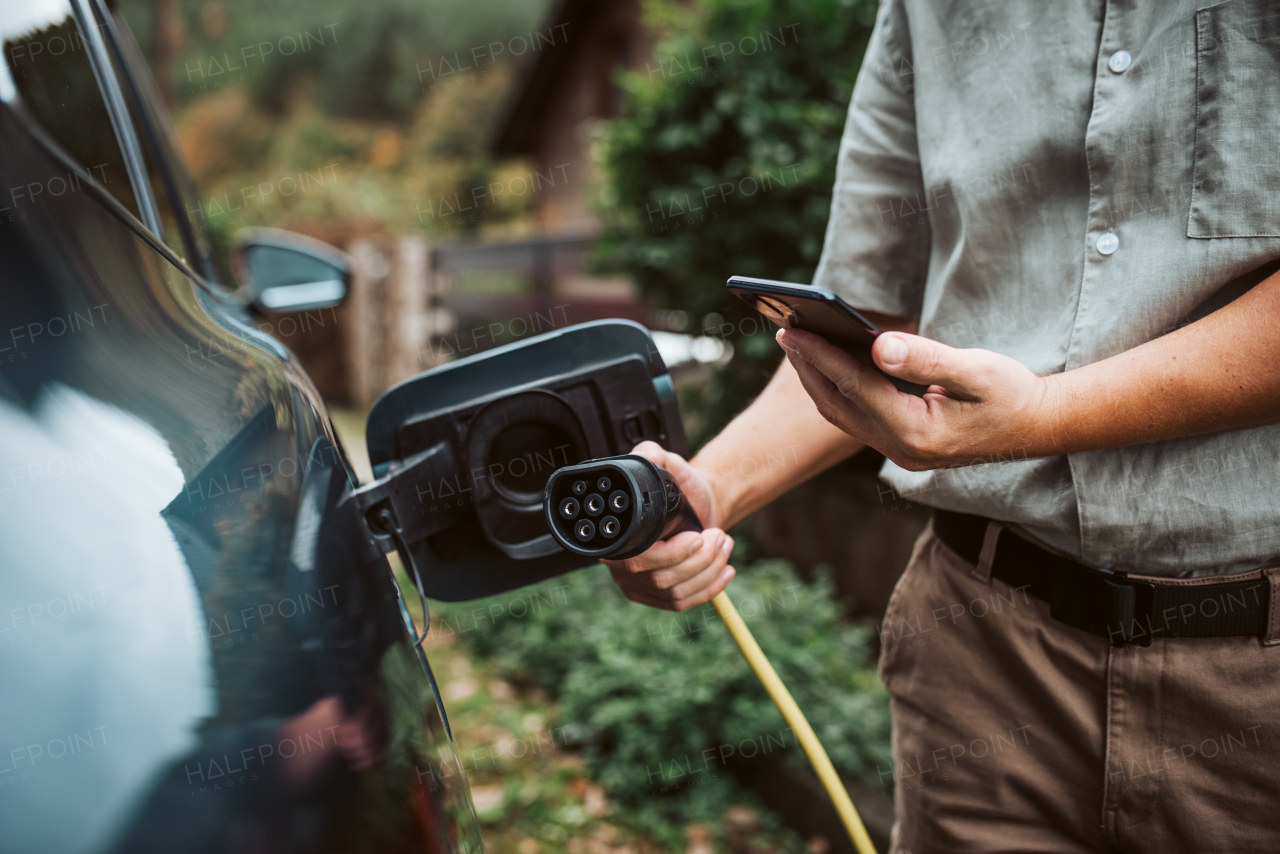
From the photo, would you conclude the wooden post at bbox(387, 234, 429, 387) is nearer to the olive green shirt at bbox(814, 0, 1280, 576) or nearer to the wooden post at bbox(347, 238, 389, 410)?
the wooden post at bbox(347, 238, 389, 410)

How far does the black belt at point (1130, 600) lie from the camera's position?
0.98 meters

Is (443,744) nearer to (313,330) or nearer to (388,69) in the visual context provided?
(313,330)

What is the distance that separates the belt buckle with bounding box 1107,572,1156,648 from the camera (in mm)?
1004

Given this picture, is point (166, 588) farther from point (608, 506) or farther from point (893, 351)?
point (893, 351)

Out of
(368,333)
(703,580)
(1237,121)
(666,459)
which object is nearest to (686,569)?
(703,580)

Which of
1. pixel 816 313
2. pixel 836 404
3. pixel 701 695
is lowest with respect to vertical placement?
pixel 701 695

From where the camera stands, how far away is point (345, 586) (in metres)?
0.86

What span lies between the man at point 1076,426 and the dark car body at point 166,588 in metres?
0.37

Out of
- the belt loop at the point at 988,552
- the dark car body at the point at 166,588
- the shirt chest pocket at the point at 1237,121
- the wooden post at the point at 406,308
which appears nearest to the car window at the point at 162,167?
the dark car body at the point at 166,588

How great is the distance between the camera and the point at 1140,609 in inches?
39.8

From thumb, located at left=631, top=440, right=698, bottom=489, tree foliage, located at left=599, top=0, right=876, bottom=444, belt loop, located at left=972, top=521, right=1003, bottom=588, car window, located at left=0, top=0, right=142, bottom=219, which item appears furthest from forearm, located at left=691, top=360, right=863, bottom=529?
tree foliage, located at left=599, top=0, right=876, bottom=444

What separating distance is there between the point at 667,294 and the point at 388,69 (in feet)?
133

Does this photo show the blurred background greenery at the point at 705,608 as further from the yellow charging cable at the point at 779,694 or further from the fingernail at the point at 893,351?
the fingernail at the point at 893,351

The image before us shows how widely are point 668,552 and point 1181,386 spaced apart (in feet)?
1.89
